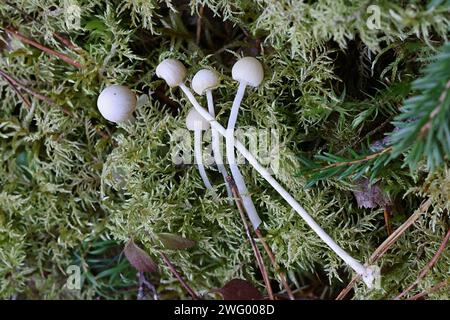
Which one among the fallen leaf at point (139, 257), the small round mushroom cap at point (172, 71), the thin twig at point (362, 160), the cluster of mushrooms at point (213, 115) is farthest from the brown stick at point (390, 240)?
the small round mushroom cap at point (172, 71)

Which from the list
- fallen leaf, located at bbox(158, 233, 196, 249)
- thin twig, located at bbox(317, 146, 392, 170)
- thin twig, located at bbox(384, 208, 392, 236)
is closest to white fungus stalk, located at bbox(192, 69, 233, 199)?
fallen leaf, located at bbox(158, 233, 196, 249)

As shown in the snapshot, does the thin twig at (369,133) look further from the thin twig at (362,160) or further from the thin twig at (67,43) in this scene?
the thin twig at (67,43)

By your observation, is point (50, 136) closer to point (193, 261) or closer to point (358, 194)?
point (193, 261)

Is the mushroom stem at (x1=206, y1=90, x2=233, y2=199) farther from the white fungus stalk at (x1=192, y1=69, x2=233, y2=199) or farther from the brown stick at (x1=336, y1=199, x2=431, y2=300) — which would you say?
the brown stick at (x1=336, y1=199, x2=431, y2=300)

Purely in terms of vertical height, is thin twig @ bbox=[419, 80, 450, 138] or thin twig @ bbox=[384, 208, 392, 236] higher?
→ thin twig @ bbox=[419, 80, 450, 138]

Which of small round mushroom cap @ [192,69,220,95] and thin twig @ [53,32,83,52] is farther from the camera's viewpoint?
thin twig @ [53,32,83,52]

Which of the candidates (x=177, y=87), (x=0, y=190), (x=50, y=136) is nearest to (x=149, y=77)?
(x=177, y=87)
